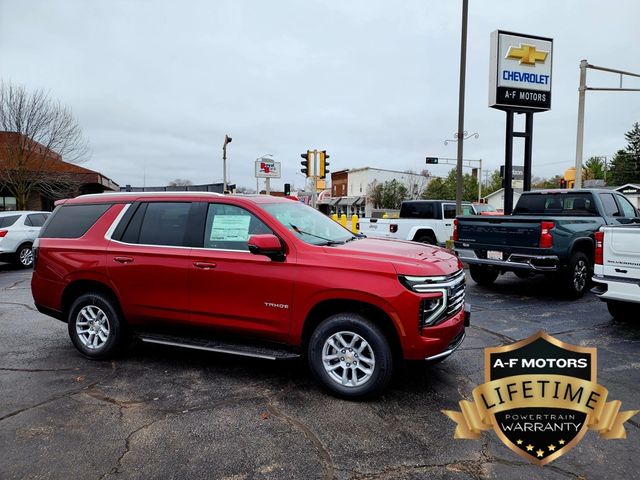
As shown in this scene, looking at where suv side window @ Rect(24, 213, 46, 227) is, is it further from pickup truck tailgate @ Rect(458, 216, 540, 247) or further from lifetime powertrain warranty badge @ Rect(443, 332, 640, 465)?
lifetime powertrain warranty badge @ Rect(443, 332, 640, 465)

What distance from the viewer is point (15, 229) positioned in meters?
13.5

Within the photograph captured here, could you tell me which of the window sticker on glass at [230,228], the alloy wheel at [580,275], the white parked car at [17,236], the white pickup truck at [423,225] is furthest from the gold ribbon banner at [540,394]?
the white parked car at [17,236]

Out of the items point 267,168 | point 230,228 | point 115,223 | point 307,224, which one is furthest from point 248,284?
point 267,168

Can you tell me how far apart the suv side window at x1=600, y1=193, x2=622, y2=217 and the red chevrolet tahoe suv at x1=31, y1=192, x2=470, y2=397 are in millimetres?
6213

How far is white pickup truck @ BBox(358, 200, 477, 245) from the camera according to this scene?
579 inches

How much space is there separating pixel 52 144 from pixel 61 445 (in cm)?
2466

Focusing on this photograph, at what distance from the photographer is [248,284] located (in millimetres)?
4266

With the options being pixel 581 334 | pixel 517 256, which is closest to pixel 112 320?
pixel 581 334

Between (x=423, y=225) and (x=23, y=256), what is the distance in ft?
40.2

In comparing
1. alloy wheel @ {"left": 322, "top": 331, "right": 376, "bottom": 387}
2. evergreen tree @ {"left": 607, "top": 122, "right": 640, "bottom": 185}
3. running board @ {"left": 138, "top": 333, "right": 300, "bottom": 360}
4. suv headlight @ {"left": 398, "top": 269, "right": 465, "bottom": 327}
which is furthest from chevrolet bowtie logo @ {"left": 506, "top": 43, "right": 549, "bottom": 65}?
evergreen tree @ {"left": 607, "top": 122, "right": 640, "bottom": 185}

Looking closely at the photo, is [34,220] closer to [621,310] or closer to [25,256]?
[25,256]

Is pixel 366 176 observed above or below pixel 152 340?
above

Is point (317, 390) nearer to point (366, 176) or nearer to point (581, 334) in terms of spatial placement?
A: point (581, 334)

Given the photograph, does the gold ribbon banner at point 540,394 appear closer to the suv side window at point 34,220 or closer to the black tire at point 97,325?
the black tire at point 97,325
